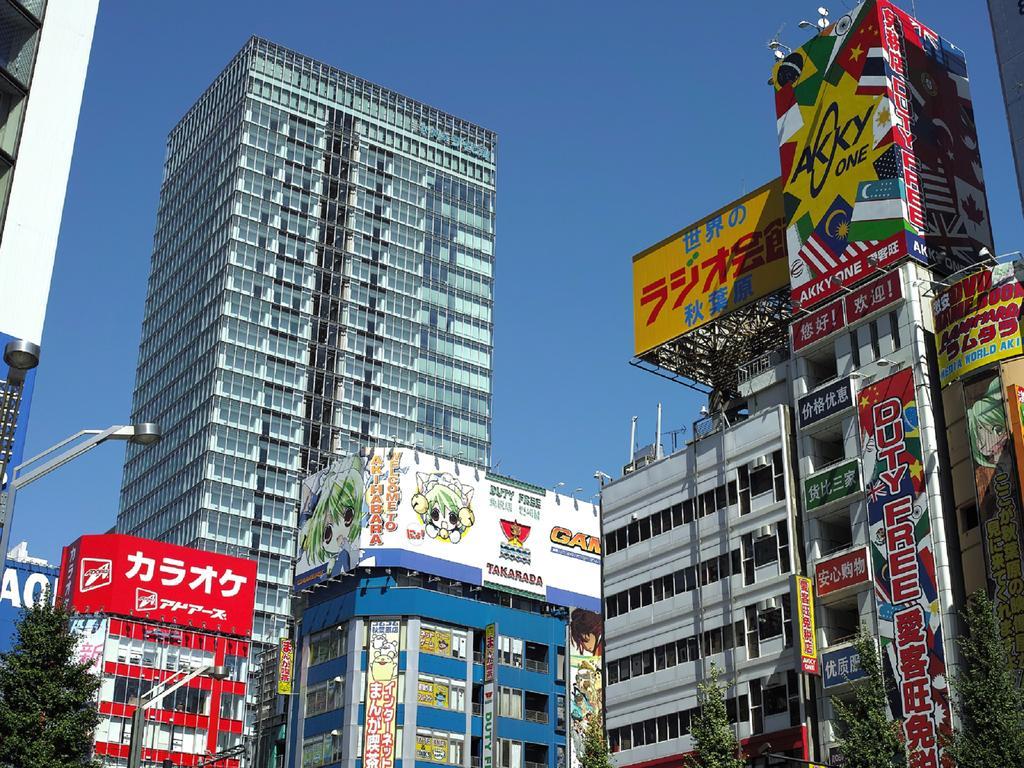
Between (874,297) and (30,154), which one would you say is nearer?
(30,154)

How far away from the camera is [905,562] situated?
2596 inches

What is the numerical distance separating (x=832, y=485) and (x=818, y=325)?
9.54 metres

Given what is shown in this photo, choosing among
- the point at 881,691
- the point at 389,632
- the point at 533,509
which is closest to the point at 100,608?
the point at 389,632

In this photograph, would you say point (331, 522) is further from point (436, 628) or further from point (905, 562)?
point (905, 562)

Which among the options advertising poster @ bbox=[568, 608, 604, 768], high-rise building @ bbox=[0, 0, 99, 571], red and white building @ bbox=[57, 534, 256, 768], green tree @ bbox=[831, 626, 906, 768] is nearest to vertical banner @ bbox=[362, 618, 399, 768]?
red and white building @ bbox=[57, 534, 256, 768]

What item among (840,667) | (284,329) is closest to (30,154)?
(840,667)

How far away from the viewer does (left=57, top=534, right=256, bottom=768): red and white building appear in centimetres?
11106

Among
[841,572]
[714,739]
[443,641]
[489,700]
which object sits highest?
[443,641]

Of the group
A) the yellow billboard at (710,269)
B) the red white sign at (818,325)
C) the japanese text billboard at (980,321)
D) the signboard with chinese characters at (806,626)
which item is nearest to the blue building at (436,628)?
the yellow billboard at (710,269)

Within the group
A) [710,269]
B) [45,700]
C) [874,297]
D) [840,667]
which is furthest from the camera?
[710,269]

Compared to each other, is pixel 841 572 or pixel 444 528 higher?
pixel 444 528

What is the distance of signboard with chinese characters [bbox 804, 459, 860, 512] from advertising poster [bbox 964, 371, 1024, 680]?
24.3ft

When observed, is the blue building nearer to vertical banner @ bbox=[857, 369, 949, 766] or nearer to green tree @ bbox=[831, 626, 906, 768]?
vertical banner @ bbox=[857, 369, 949, 766]

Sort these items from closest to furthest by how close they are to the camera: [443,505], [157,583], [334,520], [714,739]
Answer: [714,739] → [443,505] → [334,520] → [157,583]
